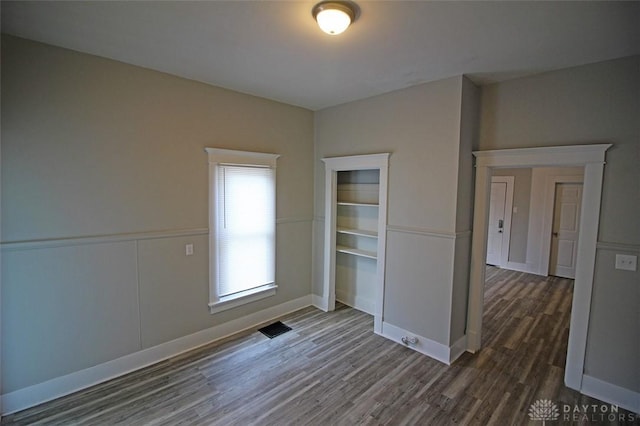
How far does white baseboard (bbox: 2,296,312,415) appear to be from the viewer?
225cm

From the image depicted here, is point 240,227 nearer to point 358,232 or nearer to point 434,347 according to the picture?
point 358,232

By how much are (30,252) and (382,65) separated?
331 centimetres

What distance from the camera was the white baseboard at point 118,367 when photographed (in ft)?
7.39

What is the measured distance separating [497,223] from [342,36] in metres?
6.25

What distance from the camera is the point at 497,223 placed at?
6695 mm

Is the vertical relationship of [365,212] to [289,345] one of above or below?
above

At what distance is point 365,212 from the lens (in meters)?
4.21

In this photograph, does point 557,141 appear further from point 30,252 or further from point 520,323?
point 30,252

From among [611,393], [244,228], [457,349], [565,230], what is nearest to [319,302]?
[244,228]

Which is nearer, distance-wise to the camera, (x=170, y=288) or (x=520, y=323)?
(x=170, y=288)

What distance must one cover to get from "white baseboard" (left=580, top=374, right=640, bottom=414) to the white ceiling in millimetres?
2733

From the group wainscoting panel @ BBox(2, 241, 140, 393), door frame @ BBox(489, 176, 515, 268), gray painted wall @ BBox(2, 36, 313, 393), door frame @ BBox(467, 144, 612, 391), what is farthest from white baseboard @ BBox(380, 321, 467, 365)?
door frame @ BBox(489, 176, 515, 268)

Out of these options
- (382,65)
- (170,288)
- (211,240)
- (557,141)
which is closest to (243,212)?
(211,240)

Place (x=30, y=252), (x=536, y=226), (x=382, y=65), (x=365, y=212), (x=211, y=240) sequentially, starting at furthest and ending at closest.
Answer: (x=536, y=226)
(x=365, y=212)
(x=211, y=240)
(x=382, y=65)
(x=30, y=252)
